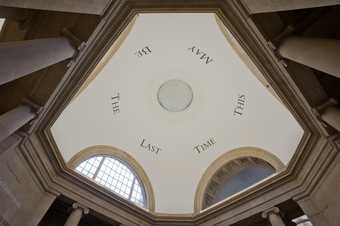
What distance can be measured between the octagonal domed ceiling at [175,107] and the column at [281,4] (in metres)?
6.32

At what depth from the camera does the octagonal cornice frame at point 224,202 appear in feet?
21.5

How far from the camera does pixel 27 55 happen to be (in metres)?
4.28

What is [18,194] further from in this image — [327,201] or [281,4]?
[327,201]

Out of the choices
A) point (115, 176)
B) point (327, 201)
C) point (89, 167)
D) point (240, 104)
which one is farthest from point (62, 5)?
point (240, 104)

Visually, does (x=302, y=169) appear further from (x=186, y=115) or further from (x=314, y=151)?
(x=186, y=115)

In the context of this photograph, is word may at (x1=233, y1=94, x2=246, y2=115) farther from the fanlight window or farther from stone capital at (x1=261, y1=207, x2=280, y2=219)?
the fanlight window

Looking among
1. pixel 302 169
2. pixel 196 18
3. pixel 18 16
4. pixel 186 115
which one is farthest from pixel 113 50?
pixel 302 169

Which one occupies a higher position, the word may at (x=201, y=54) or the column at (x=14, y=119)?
the word may at (x=201, y=54)

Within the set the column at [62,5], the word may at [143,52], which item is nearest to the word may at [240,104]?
the word may at [143,52]

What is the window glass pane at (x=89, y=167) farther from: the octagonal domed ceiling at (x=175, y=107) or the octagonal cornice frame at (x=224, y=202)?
the octagonal cornice frame at (x=224, y=202)

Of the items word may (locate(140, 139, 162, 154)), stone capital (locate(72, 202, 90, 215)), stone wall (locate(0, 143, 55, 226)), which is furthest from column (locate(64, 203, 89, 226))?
word may (locate(140, 139, 162, 154))

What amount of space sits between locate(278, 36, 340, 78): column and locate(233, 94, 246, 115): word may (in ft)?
23.9

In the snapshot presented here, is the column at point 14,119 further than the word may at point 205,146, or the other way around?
the word may at point 205,146

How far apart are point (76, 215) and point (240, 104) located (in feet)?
29.5
